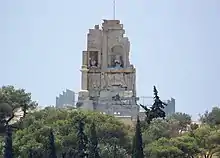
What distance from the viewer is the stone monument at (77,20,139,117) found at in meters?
76.9

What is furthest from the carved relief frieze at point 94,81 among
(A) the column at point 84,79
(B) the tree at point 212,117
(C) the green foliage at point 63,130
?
(C) the green foliage at point 63,130

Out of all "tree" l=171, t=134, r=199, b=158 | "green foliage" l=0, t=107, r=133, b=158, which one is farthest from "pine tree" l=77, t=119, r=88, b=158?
"tree" l=171, t=134, r=199, b=158

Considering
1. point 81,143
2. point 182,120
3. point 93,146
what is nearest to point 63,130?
point 81,143

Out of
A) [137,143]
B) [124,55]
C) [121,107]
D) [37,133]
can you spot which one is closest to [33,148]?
[37,133]

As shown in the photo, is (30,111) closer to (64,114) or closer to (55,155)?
(64,114)

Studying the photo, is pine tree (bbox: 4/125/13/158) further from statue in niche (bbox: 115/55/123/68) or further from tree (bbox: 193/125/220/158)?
statue in niche (bbox: 115/55/123/68)

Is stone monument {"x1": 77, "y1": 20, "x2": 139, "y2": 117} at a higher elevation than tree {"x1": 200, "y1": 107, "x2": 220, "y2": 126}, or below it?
higher

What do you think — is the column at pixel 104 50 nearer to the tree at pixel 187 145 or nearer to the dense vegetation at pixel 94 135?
the dense vegetation at pixel 94 135

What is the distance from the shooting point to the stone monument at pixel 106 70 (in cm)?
7688

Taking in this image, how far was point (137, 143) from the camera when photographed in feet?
183

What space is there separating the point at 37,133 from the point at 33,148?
2.24 metres

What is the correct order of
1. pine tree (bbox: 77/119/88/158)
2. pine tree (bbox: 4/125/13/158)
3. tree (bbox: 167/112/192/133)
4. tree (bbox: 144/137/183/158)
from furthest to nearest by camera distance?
tree (bbox: 167/112/192/133) < tree (bbox: 144/137/183/158) < pine tree (bbox: 77/119/88/158) < pine tree (bbox: 4/125/13/158)

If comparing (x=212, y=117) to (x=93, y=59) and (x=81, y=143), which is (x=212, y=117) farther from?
(x=81, y=143)

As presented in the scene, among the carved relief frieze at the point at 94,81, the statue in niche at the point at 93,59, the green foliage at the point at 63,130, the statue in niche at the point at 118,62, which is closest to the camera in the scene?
the green foliage at the point at 63,130
